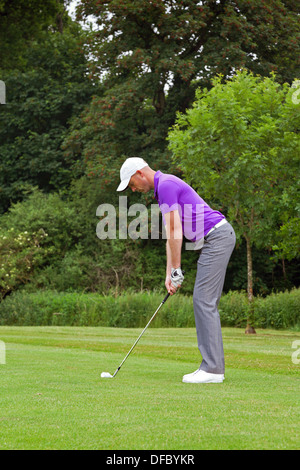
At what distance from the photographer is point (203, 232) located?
22.7 feet

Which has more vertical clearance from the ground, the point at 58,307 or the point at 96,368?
the point at 96,368

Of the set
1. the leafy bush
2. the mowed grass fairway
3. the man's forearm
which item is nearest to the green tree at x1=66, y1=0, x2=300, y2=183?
the leafy bush

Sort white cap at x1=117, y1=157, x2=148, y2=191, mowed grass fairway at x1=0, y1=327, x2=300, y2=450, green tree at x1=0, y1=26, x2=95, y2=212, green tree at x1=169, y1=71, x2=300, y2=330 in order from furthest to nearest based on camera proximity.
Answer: green tree at x1=0, y1=26, x2=95, y2=212, green tree at x1=169, y1=71, x2=300, y2=330, white cap at x1=117, y1=157, x2=148, y2=191, mowed grass fairway at x1=0, y1=327, x2=300, y2=450

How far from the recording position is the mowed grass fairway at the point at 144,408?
3.81m

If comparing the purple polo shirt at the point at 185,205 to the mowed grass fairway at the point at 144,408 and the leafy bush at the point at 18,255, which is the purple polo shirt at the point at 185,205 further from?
the leafy bush at the point at 18,255

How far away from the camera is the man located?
21.9 feet

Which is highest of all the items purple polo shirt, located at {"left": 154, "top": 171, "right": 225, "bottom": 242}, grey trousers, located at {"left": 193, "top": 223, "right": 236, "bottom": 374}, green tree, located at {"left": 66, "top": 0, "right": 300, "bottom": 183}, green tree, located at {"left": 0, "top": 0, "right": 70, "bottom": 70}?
green tree, located at {"left": 0, "top": 0, "right": 70, "bottom": 70}

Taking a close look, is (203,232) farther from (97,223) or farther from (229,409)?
(97,223)

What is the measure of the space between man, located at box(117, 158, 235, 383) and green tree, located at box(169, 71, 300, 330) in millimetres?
10095

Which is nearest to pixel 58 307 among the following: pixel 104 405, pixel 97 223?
pixel 97 223

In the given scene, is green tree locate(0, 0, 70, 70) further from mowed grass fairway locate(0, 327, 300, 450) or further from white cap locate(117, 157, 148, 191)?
mowed grass fairway locate(0, 327, 300, 450)

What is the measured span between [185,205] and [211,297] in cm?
95

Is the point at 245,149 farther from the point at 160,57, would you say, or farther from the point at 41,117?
the point at 41,117
